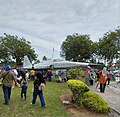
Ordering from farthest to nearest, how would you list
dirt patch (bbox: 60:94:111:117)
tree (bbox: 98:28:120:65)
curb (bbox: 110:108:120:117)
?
tree (bbox: 98:28:120:65), curb (bbox: 110:108:120:117), dirt patch (bbox: 60:94:111:117)

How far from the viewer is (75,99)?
31.1ft

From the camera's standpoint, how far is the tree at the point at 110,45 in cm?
4409

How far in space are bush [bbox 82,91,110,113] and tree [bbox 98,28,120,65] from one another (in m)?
36.9

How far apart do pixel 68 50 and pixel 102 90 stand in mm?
39765

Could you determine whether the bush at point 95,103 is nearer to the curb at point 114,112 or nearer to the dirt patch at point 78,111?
the dirt patch at point 78,111

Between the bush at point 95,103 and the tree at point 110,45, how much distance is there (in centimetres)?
3687

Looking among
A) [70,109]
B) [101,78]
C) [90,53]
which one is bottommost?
[70,109]

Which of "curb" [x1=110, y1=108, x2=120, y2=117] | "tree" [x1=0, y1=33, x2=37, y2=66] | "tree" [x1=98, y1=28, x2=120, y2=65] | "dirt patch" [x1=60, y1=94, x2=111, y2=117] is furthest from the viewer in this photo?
"tree" [x1=0, y1=33, x2=37, y2=66]

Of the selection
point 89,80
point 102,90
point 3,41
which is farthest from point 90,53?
point 102,90

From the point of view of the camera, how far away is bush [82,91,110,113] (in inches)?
335

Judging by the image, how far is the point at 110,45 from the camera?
45125mm

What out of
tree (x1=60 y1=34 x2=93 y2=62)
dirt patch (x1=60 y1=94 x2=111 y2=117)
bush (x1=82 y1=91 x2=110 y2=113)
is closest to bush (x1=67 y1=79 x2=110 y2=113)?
bush (x1=82 y1=91 x2=110 y2=113)

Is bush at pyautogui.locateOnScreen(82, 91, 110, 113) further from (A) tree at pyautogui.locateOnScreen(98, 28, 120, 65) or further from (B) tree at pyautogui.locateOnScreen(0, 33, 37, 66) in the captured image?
(B) tree at pyautogui.locateOnScreen(0, 33, 37, 66)

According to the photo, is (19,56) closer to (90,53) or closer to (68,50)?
(68,50)
